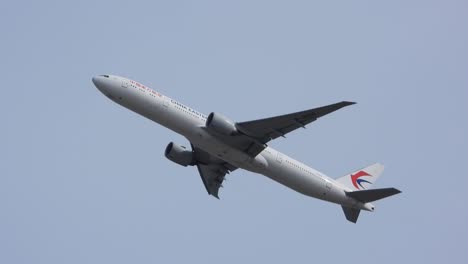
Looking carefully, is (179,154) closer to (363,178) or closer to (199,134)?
(199,134)

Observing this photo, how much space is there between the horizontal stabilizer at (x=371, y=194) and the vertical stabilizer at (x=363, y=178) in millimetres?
2070

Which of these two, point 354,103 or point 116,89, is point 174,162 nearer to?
point 116,89

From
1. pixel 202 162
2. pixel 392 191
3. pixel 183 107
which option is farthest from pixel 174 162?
pixel 392 191

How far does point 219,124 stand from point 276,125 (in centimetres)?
354

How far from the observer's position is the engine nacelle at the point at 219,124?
43.0m

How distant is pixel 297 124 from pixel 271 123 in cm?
160

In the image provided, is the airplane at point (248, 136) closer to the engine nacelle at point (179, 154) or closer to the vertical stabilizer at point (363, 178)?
the vertical stabilizer at point (363, 178)

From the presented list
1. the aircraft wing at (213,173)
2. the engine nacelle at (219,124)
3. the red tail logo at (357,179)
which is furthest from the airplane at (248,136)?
the aircraft wing at (213,173)

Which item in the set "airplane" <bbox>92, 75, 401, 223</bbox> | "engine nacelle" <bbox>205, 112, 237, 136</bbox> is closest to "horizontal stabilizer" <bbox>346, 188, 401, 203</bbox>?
"airplane" <bbox>92, 75, 401, 223</bbox>

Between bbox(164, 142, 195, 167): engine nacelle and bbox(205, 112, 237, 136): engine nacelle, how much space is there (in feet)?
25.8

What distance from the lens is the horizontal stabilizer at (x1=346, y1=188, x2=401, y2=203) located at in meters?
46.1

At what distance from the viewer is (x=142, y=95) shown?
4316 cm

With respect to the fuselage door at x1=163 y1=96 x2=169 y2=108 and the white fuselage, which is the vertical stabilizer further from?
the fuselage door at x1=163 y1=96 x2=169 y2=108

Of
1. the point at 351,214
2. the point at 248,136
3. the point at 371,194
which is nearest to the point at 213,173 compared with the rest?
the point at 248,136
